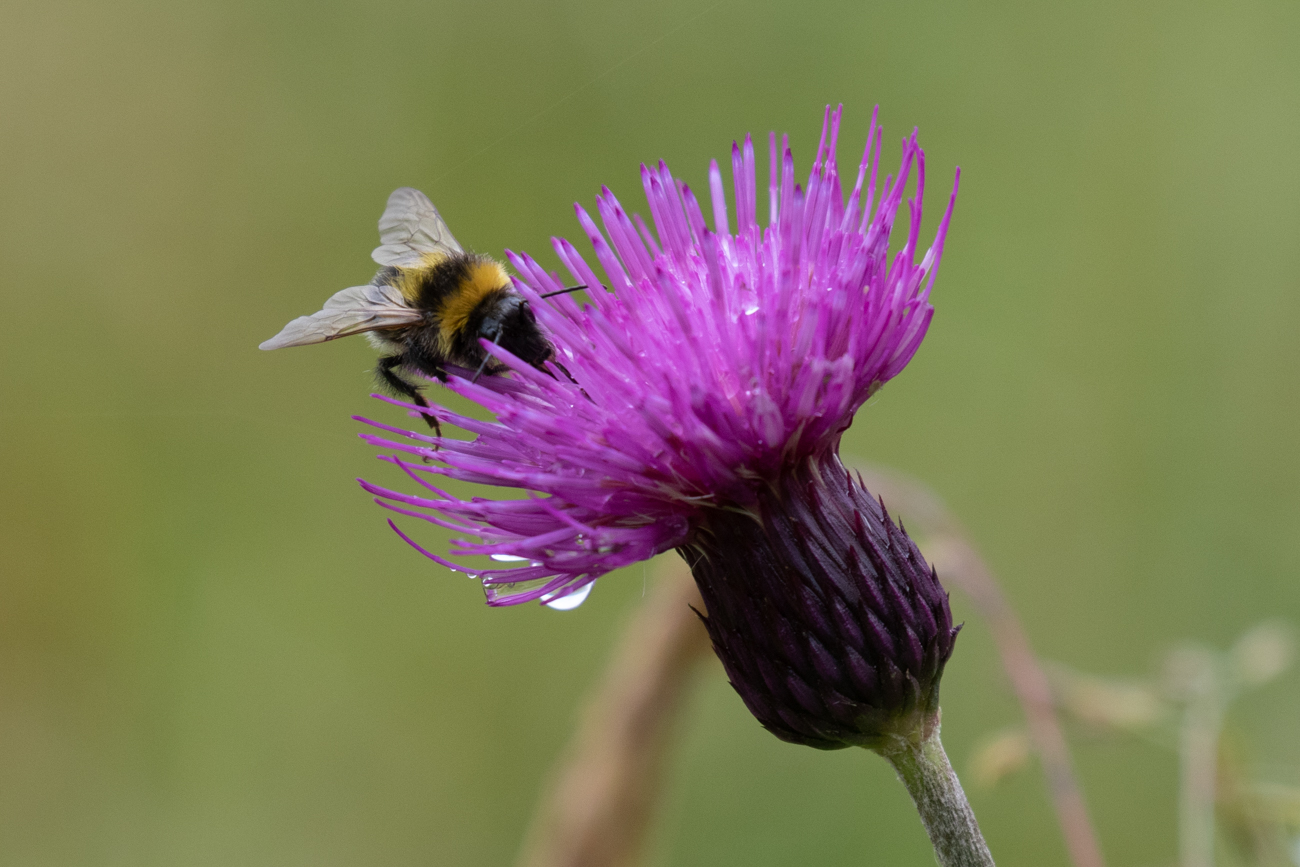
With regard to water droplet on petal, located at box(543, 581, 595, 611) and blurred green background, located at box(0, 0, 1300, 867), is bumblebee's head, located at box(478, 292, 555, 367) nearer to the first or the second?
water droplet on petal, located at box(543, 581, 595, 611)

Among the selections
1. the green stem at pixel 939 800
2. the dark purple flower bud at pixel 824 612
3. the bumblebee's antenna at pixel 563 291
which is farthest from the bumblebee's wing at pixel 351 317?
the green stem at pixel 939 800

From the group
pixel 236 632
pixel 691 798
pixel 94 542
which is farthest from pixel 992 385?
pixel 94 542

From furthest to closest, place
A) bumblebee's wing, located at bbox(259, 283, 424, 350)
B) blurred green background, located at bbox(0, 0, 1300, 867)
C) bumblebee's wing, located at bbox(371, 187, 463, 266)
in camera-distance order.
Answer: blurred green background, located at bbox(0, 0, 1300, 867) < bumblebee's wing, located at bbox(371, 187, 463, 266) < bumblebee's wing, located at bbox(259, 283, 424, 350)

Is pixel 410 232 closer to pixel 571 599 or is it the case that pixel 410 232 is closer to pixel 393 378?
pixel 393 378

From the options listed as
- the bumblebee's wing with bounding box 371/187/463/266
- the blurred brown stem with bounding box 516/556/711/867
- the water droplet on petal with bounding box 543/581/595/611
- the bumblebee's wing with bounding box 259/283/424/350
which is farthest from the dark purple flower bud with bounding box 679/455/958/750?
the bumblebee's wing with bounding box 371/187/463/266

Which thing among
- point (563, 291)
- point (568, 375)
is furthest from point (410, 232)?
point (568, 375)

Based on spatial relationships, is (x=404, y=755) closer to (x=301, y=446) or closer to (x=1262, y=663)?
(x=301, y=446)

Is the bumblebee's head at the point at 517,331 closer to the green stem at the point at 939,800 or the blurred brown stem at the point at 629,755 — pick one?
the blurred brown stem at the point at 629,755
